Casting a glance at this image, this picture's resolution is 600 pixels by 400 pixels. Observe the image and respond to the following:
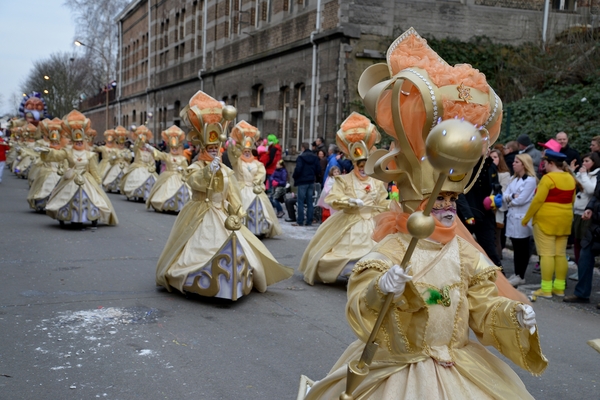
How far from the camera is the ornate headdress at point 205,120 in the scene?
714cm

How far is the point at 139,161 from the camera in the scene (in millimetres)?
19844

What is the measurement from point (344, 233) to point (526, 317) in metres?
5.23

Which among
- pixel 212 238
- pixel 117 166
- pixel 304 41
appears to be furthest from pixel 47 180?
pixel 212 238

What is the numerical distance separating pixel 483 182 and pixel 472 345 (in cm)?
580

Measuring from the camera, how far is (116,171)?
74.9 feet

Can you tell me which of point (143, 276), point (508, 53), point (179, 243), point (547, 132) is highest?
point (508, 53)

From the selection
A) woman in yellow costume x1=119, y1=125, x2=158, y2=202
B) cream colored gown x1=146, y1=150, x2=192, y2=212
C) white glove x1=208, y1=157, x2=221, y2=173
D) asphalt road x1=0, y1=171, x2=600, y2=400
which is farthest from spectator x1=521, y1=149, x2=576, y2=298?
woman in yellow costume x1=119, y1=125, x2=158, y2=202

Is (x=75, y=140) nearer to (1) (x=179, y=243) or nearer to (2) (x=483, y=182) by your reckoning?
(1) (x=179, y=243)

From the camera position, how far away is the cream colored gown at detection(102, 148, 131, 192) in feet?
72.7

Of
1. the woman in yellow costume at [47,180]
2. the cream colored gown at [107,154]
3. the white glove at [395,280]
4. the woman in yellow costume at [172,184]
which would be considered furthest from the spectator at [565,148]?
the cream colored gown at [107,154]

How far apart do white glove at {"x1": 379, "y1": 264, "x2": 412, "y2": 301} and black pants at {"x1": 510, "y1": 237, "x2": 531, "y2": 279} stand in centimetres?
639

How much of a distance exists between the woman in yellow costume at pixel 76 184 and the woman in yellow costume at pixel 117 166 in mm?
9818

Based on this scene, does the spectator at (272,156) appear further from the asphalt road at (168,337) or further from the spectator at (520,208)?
the spectator at (520,208)

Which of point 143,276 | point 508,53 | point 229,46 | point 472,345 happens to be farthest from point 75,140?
point 229,46
